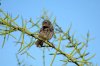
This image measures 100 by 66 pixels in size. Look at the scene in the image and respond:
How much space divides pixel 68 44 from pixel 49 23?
481mm

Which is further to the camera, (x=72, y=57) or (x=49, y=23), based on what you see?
(x=49, y=23)

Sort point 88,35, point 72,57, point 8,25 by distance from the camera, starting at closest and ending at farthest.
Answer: point 8,25, point 72,57, point 88,35

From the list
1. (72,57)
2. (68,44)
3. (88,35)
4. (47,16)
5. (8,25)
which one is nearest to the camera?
(8,25)

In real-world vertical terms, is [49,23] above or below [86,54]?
above

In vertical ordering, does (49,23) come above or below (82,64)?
above

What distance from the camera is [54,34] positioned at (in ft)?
8.38

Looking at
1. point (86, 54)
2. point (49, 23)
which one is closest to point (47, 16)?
point (49, 23)

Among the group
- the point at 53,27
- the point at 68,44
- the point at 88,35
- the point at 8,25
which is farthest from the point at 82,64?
the point at 8,25

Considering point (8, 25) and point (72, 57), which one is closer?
point (8, 25)

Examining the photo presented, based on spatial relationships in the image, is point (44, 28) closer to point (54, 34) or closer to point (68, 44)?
point (54, 34)

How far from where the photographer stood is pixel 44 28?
2.70 meters

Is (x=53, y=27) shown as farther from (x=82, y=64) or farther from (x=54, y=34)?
(x=82, y=64)

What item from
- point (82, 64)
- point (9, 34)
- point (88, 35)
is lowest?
point (82, 64)

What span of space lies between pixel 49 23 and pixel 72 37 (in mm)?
463
